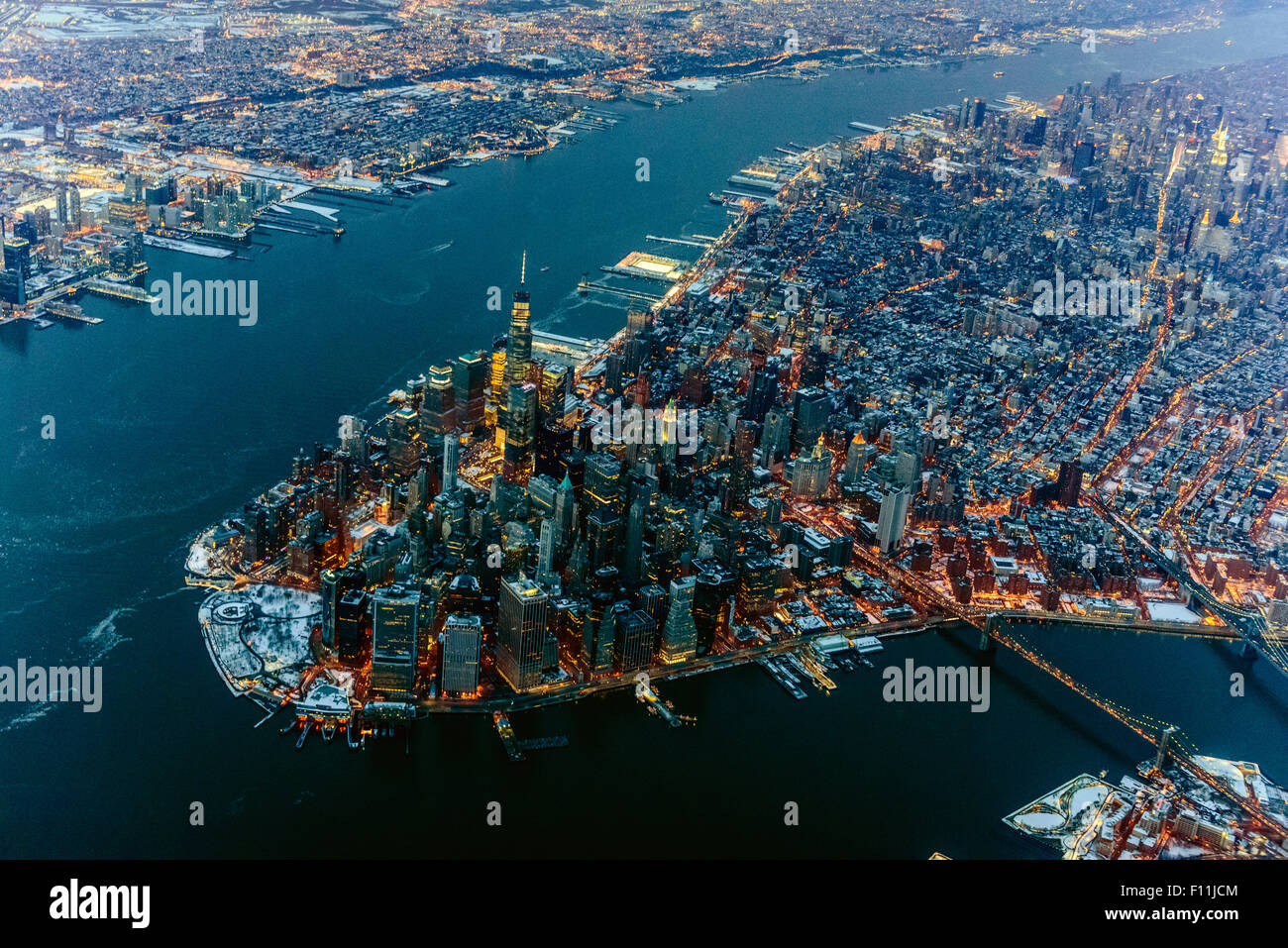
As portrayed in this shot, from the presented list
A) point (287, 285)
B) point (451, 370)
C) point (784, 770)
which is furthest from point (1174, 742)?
point (287, 285)

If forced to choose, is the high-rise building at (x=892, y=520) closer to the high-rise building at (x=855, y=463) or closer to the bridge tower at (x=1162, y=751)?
the high-rise building at (x=855, y=463)

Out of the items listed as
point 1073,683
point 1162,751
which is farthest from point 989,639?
point 1162,751

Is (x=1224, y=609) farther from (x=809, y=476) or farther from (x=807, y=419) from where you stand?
(x=807, y=419)

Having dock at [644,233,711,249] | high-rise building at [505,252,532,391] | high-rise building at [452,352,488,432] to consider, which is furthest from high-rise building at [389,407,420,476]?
dock at [644,233,711,249]

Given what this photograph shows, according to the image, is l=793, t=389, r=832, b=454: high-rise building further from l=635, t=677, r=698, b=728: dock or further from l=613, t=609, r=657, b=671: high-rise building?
l=635, t=677, r=698, b=728: dock

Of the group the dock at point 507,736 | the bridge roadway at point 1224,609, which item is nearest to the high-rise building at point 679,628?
the dock at point 507,736
